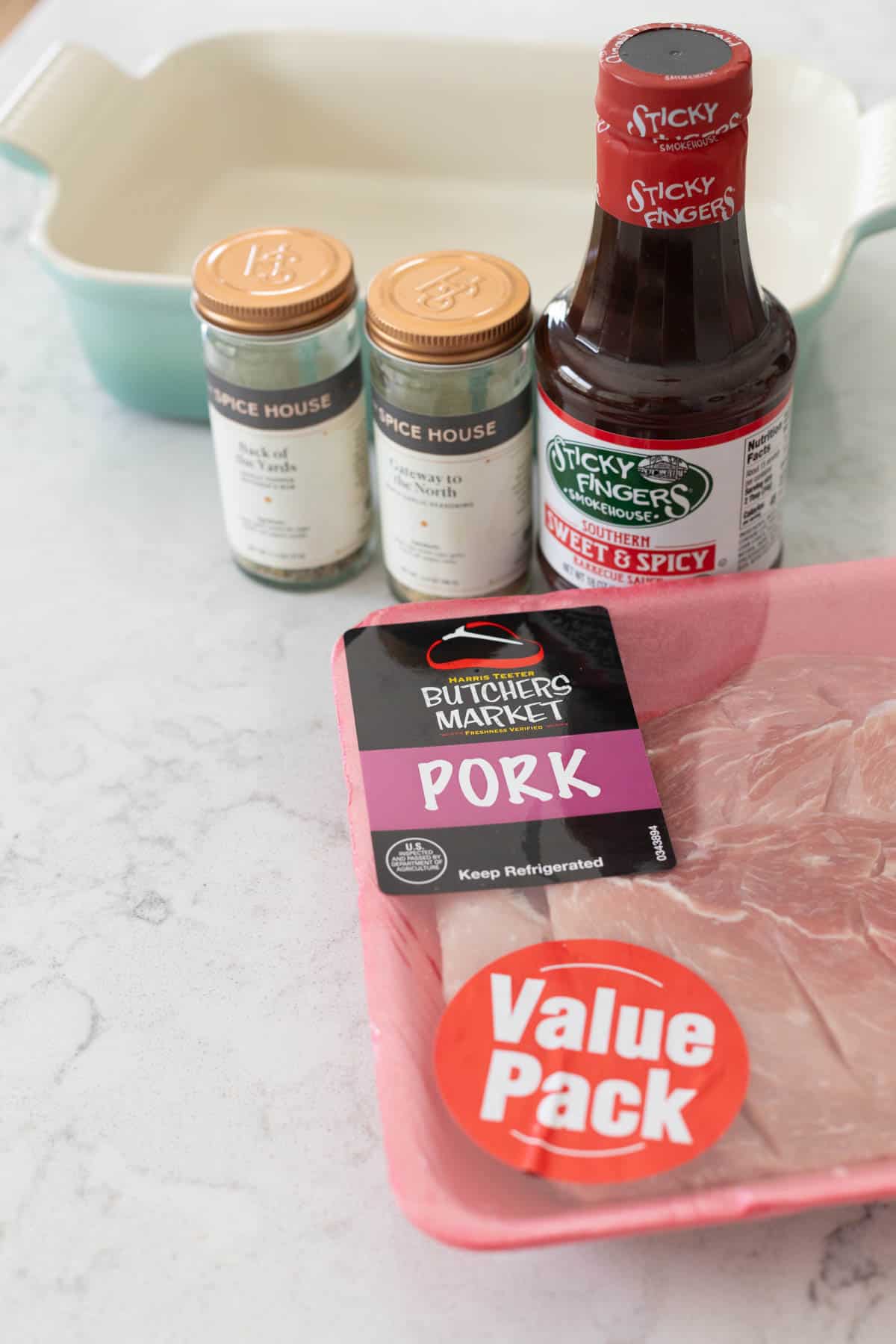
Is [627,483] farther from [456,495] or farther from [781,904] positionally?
[781,904]

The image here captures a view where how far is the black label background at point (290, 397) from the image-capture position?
32.1 inches

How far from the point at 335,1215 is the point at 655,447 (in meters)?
0.45

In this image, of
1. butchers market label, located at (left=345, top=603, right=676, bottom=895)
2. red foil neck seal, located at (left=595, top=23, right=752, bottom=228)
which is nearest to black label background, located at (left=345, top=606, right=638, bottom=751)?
butchers market label, located at (left=345, top=603, right=676, bottom=895)

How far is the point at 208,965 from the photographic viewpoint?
0.71 meters

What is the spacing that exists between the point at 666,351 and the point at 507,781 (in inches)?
10.3

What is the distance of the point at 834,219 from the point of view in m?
1.08

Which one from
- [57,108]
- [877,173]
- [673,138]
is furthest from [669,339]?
[57,108]

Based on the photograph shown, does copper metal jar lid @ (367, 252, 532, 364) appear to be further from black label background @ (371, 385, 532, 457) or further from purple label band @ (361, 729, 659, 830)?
purple label band @ (361, 729, 659, 830)

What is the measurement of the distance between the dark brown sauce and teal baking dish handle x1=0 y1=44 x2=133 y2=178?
1.68 ft

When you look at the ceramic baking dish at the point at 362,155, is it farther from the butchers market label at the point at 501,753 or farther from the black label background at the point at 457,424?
the butchers market label at the point at 501,753

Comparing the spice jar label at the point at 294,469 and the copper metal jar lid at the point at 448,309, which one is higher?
the copper metal jar lid at the point at 448,309

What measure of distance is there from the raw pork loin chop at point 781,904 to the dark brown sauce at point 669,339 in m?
0.17

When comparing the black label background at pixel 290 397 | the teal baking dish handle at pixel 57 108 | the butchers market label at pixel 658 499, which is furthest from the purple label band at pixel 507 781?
the teal baking dish handle at pixel 57 108

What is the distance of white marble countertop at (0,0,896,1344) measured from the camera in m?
0.57
